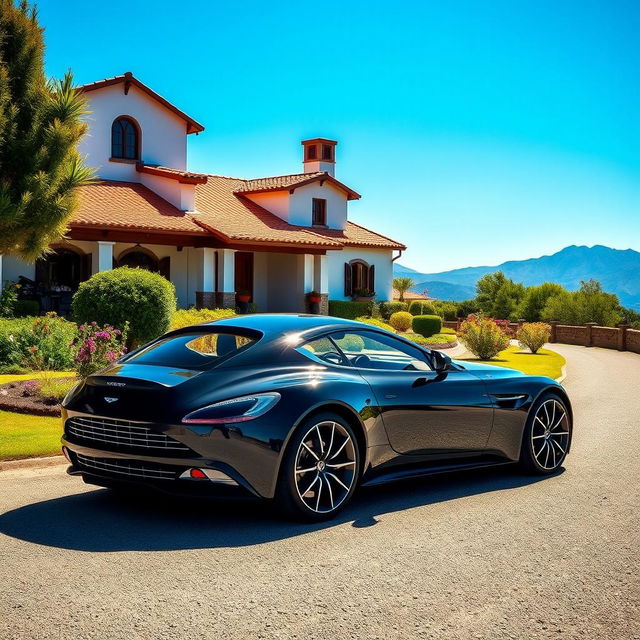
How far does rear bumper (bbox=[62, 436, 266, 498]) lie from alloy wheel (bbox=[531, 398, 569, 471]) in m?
3.24

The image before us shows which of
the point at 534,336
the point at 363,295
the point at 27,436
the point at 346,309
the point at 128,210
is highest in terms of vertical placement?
the point at 128,210

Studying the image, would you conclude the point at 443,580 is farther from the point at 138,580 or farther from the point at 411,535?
the point at 138,580

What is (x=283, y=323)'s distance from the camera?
22.8 ft

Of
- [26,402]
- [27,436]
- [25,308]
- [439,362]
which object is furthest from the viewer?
[25,308]

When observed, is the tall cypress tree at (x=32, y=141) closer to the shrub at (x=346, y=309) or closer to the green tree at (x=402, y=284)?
the shrub at (x=346, y=309)

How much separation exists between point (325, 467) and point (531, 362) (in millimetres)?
20989

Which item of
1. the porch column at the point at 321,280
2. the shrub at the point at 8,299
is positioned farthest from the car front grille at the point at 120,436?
the porch column at the point at 321,280

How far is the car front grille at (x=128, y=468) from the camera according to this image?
5.82m

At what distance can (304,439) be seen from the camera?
604cm

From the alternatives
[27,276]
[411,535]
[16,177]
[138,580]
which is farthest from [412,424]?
[27,276]

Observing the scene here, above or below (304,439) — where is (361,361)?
above

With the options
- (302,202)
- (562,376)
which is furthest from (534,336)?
(302,202)

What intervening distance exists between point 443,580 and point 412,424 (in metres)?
2.06

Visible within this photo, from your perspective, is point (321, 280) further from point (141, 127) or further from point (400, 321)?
point (141, 127)
